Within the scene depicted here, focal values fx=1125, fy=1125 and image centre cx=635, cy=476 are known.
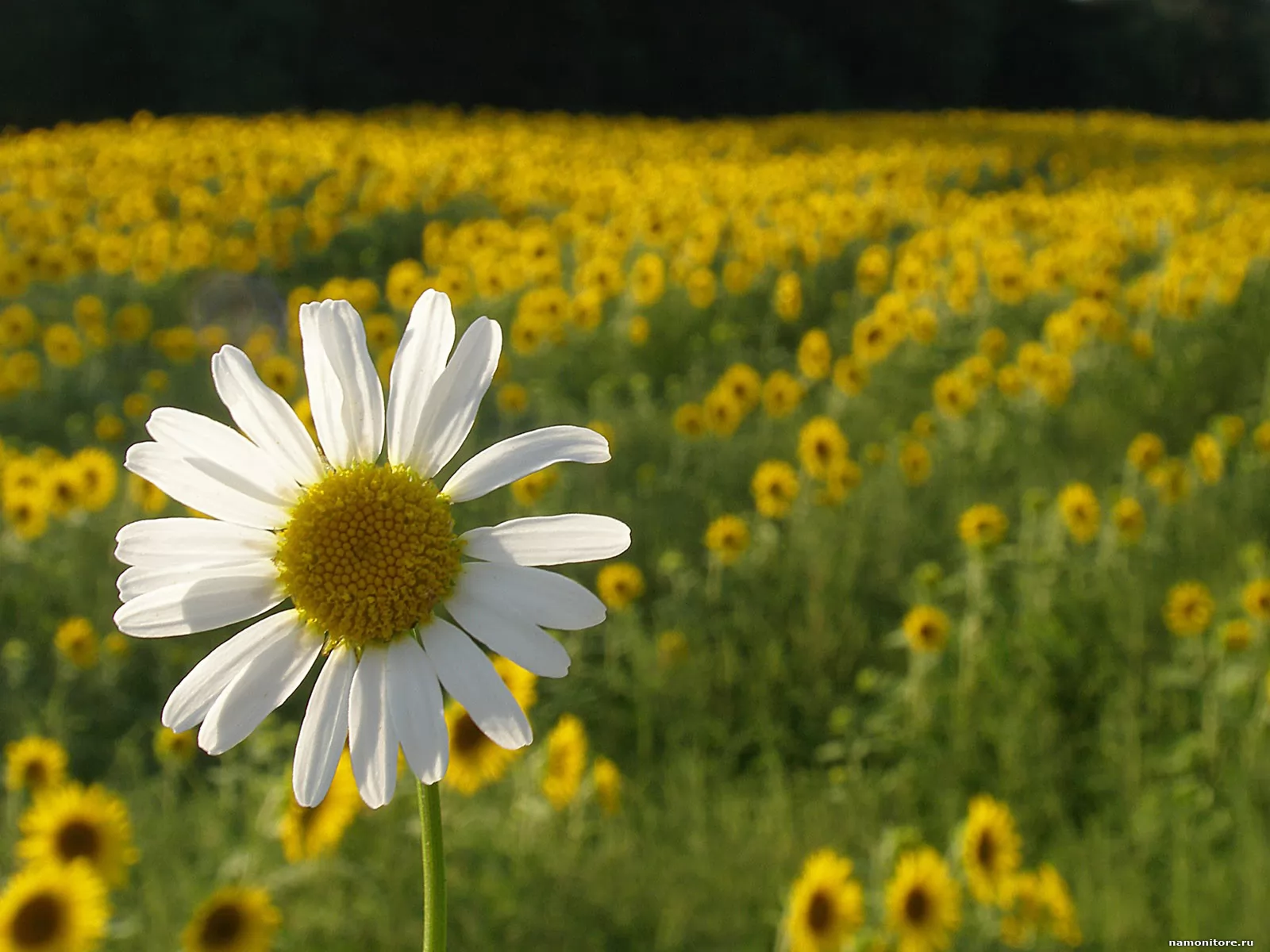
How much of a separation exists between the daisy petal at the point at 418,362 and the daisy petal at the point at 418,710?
0.14 m

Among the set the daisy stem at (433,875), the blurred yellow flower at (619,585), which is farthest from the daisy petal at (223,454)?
the blurred yellow flower at (619,585)

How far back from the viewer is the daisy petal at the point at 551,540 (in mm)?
681

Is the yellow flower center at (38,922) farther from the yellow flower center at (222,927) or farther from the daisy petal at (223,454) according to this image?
the daisy petal at (223,454)

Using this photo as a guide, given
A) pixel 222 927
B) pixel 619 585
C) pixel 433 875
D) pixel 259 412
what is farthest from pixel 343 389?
pixel 619 585

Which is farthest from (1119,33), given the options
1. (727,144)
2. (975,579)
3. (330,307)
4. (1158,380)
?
(330,307)

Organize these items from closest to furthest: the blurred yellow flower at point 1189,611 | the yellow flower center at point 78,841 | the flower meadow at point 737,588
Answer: the yellow flower center at point 78,841 → the flower meadow at point 737,588 → the blurred yellow flower at point 1189,611

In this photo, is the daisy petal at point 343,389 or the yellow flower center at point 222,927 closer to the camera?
the daisy petal at point 343,389

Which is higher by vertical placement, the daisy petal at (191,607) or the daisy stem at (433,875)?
the daisy petal at (191,607)

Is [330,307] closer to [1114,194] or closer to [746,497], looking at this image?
[746,497]

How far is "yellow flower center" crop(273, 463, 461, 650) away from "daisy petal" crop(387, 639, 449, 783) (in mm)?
26

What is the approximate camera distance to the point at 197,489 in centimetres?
71

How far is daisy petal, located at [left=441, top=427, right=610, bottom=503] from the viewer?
0.70 metres

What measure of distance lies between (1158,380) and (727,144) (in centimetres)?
676

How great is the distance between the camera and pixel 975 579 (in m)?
2.79
